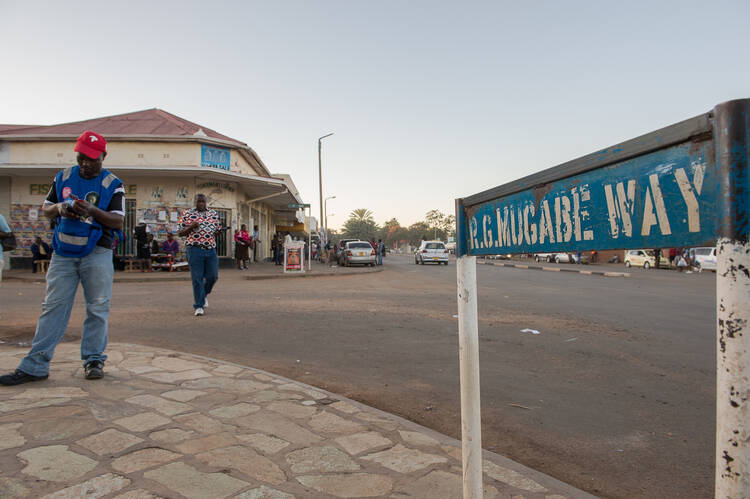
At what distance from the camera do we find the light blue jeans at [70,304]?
3182 millimetres

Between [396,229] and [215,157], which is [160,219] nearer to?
[215,157]

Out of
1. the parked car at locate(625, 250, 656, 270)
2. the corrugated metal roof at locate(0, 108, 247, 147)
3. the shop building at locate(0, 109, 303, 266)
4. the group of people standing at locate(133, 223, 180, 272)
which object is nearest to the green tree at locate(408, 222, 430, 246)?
the parked car at locate(625, 250, 656, 270)

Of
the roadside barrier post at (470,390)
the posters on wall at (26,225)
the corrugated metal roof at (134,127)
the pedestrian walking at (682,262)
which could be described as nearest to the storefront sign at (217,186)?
the corrugated metal roof at (134,127)

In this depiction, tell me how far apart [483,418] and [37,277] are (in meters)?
14.9

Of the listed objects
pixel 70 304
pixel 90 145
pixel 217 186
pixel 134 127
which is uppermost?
pixel 134 127

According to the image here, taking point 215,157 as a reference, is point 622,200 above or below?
below

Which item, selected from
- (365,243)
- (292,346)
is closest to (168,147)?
(365,243)

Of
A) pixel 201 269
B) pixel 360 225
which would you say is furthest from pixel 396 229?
pixel 201 269

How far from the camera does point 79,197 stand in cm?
332

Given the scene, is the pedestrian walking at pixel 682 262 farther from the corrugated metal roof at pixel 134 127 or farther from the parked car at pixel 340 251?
the corrugated metal roof at pixel 134 127

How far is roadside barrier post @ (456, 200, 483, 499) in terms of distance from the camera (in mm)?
1463

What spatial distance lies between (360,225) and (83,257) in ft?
273

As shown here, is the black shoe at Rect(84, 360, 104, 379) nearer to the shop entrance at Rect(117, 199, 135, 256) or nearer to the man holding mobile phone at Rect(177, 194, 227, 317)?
the man holding mobile phone at Rect(177, 194, 227, 317)

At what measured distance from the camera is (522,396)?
3.53 m
